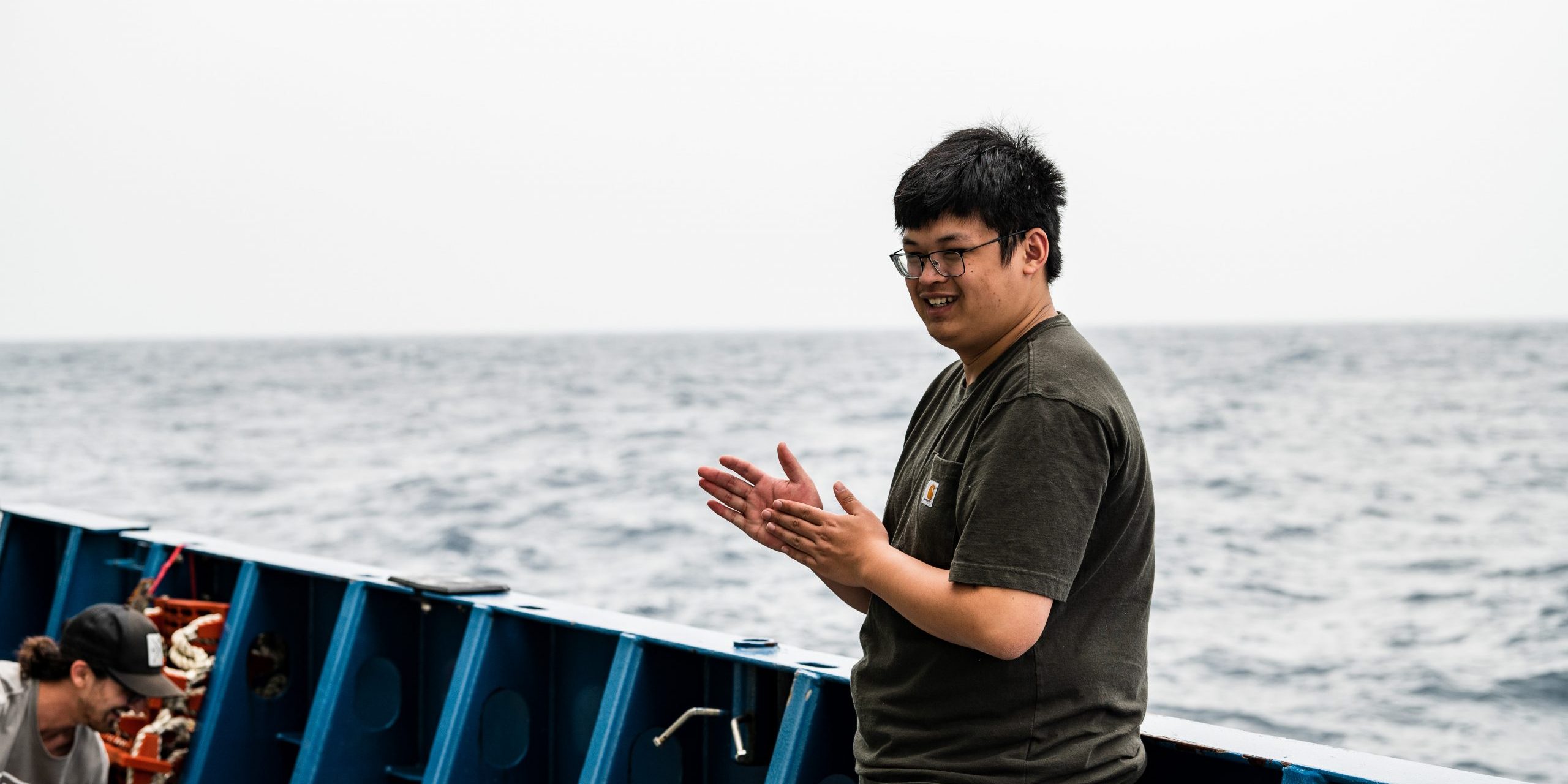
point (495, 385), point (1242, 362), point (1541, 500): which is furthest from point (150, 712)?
point (1242, 362)

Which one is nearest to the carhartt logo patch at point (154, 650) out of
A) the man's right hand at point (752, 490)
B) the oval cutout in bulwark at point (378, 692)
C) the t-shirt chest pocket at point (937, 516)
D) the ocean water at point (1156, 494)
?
the oval cutout in bulwark at point (378, 692)

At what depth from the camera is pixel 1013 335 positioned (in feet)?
6.81

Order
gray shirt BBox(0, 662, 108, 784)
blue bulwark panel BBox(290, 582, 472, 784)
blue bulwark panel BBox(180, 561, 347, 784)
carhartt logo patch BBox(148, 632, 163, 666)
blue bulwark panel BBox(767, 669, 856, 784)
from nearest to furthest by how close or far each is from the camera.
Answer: blue bulwark panel BBox(767, 669, 856, 784) → gray shirt BBox(0, 662, 108, 784) → carhartt logo patch BBox(148, 632, 163, 666) → blue bulwark panel BBox(290, 582, 472, 784) → blue bulwark panel BBox(180, 561, 347, 784)

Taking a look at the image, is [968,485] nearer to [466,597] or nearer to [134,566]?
[466,597]

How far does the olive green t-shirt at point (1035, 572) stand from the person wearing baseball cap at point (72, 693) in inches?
111

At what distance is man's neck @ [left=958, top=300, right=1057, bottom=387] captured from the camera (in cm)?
207

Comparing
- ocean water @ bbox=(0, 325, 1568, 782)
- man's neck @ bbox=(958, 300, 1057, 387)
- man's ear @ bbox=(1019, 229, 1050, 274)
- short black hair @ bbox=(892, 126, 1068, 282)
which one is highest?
short black hair @ bbox=(892, 126, 1068, 282)

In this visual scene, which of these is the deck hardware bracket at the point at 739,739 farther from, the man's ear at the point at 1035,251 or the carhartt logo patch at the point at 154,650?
the carhartt logo patch at the point at 154,650

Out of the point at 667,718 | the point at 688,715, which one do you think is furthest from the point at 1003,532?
the point at 667,718

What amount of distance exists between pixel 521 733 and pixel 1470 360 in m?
63.4

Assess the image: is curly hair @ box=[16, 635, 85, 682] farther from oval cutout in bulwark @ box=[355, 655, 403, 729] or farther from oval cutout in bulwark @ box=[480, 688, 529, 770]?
oval cutout in bulwark @ box=[480, 688, 529, 770]

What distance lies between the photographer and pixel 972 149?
2.05 m

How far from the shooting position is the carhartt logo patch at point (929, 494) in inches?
81.0

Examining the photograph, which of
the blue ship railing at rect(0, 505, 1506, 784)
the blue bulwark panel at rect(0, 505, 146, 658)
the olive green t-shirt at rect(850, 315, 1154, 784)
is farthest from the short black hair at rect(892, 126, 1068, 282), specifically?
the blue bulwark panel at rect(0, 505, 146, 658)
